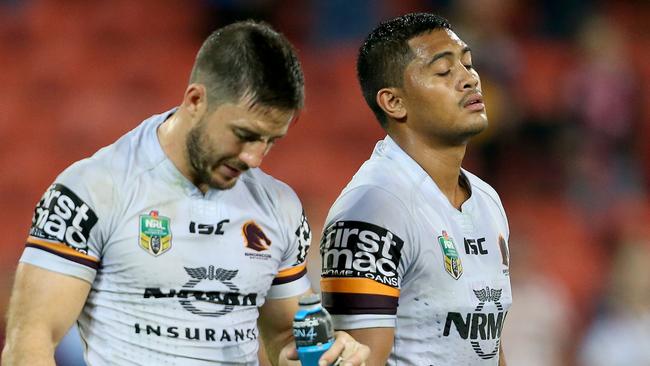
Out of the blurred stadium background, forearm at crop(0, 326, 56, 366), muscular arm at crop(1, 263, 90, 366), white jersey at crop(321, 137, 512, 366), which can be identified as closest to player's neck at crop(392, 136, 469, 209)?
white jersey at crop(321, 137, 512, 366)

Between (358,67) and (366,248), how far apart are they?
77 centimetres

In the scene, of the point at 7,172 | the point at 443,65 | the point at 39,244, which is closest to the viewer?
the point at 39,244

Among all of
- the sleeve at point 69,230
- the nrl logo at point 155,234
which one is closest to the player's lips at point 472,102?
the nrl logo at point 155,234

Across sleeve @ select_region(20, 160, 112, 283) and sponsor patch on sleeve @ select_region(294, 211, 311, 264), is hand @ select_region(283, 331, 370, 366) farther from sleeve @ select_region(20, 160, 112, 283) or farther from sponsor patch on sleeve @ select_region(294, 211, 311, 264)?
sleeve @ select_region(20, 160, 112, 283)

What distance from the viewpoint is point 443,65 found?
12.6 feet

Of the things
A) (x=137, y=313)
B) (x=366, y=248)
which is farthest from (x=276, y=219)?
(x=137, y=313)

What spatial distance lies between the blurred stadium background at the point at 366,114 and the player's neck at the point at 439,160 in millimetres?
3222

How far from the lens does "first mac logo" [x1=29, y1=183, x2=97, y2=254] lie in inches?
122

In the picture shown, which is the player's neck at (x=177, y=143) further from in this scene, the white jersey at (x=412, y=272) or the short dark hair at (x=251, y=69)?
the white jersey at (x=412, y=272)

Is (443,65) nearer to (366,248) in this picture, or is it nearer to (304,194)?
(366,248)

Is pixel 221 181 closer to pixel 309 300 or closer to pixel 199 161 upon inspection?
pixel 199 161

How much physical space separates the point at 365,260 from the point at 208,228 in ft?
1.73

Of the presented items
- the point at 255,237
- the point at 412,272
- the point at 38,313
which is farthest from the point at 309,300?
the point at 38,313

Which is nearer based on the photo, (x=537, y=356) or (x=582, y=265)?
(x=537, y=356)
